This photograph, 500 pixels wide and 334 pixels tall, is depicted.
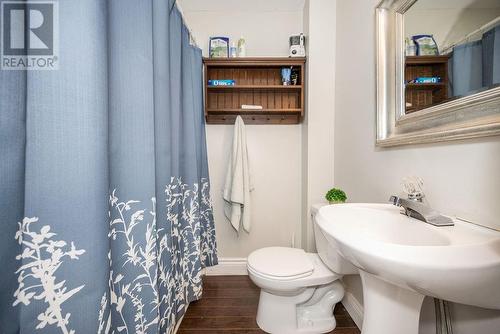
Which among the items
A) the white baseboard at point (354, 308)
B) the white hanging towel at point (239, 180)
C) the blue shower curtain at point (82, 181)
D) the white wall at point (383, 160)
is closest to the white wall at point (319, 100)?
the white wall at point (383, 160)

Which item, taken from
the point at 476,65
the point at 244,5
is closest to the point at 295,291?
the point at 476,65

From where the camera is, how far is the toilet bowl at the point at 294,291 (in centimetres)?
109

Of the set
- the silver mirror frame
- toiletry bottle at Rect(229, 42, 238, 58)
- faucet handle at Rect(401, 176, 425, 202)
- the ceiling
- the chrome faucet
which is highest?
the ceiling

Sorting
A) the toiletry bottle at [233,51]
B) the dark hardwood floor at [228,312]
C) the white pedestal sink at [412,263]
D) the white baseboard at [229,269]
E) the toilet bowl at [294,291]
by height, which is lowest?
the dark hardwood floor at [228,312]

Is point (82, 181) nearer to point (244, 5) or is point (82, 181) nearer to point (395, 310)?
point (395, 310)

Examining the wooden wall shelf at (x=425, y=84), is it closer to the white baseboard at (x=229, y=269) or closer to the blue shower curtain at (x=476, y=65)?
the blue shower curtain at (x=476, y=65)

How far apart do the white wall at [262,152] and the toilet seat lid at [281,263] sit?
1.72 feet

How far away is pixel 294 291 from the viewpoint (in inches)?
44.8

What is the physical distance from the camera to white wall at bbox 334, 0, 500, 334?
615mm

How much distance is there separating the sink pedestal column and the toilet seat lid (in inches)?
18.3

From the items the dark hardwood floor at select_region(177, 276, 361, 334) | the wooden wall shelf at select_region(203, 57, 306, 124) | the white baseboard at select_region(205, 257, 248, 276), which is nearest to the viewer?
the dark hardwood floor at select_region(177, 276, 361, 334)

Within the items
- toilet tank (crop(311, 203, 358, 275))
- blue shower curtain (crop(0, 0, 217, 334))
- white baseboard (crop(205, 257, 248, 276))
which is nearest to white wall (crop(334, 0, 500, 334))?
→ toilet tank (crop(311, 203, 358, 275))

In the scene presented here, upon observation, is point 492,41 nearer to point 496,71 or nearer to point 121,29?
point 496,71

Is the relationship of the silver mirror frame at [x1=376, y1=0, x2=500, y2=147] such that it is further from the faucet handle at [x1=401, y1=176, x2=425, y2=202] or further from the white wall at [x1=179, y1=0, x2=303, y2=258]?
the white wall at [x1=179, y1=0, x2=303, y2=258]
